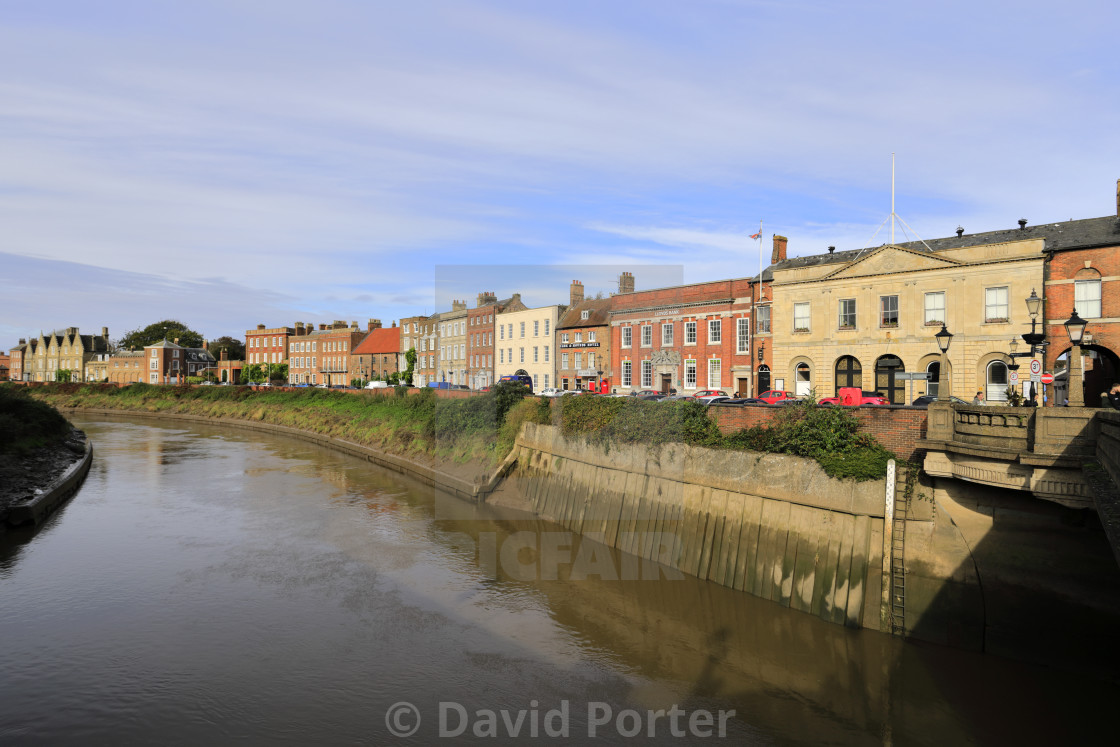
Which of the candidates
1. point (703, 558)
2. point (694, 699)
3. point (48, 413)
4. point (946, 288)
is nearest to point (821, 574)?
point (703, 558)

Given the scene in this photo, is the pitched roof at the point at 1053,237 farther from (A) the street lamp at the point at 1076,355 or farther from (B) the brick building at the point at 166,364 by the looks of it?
(B) the brick building at the point at 166,364

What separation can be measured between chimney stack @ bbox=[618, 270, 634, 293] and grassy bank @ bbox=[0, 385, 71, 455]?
141 ft

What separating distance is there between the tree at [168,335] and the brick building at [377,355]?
5480 centimetres

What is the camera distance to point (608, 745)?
12305mm

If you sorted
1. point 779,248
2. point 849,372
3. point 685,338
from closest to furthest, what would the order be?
1. point 849,372
2. point 779,248
3. point 685,338

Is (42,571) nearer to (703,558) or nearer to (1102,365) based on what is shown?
(703,558)

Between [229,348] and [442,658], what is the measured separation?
5702 inches

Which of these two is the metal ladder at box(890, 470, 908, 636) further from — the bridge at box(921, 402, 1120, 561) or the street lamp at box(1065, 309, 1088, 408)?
the street lamp at box(1065, 309, 1088, 408)

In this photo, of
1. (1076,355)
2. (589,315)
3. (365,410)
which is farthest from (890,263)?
(365,410)

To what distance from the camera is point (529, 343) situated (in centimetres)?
6197

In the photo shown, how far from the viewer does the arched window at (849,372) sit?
3807 cm

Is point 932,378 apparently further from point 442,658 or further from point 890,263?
point 442,658

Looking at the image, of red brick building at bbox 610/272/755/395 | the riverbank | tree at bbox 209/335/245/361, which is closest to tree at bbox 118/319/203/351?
tree at bbox 209/335/245/361

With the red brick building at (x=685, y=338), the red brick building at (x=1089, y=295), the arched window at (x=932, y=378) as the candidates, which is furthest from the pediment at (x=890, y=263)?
the red brick building at (x=685, y=338)
